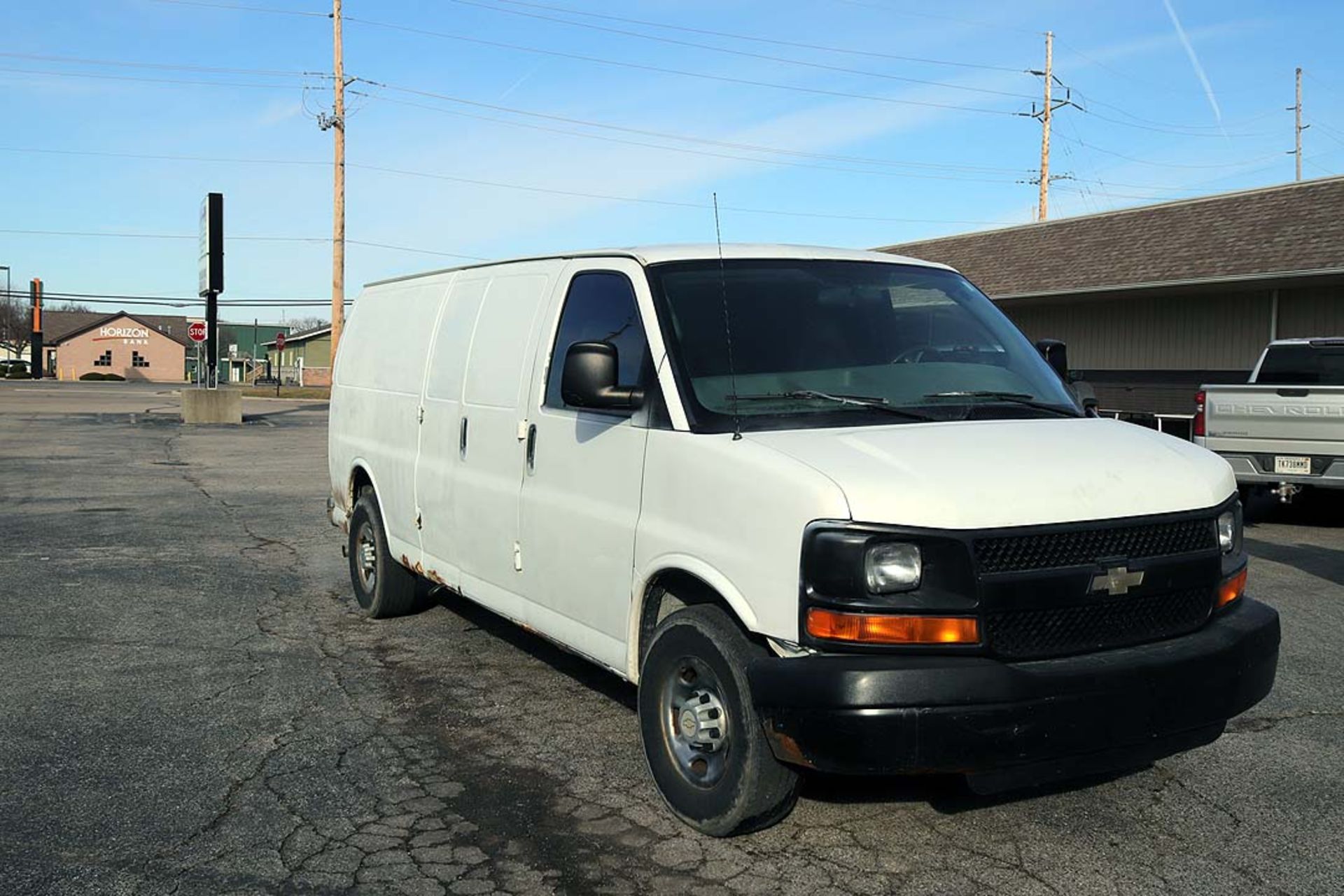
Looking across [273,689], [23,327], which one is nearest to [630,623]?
[273,689]

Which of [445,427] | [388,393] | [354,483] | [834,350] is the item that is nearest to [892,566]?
[834,350]

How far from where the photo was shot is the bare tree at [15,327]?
122m

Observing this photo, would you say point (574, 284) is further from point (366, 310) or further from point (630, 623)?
point (366, 310)

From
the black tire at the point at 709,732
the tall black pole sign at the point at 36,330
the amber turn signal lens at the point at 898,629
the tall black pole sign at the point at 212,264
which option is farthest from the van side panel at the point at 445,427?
the tall black pole sign at the point at 36,330

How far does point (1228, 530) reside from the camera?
4.39 meters

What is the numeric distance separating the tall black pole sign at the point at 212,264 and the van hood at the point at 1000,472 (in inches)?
1171

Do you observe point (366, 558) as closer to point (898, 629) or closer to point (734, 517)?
point (734, 517)

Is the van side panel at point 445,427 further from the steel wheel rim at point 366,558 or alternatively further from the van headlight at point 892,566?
the van headlight at point 892,566

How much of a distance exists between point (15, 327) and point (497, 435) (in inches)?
5326

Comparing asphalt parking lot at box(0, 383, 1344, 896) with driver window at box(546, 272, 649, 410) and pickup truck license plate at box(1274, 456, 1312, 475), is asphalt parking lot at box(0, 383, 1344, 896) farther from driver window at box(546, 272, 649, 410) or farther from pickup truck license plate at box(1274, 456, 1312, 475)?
pickup truck license plate at box(1274, 456, 1312, 475)

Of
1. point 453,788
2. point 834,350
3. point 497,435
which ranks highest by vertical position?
point 834,350

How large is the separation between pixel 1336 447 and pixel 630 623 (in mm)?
9125

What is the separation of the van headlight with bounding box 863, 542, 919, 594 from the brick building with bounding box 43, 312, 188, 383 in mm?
107294

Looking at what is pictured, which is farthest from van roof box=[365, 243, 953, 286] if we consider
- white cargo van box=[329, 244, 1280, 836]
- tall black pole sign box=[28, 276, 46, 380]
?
tall black pole sign box=[28, 276, 46, 380]
